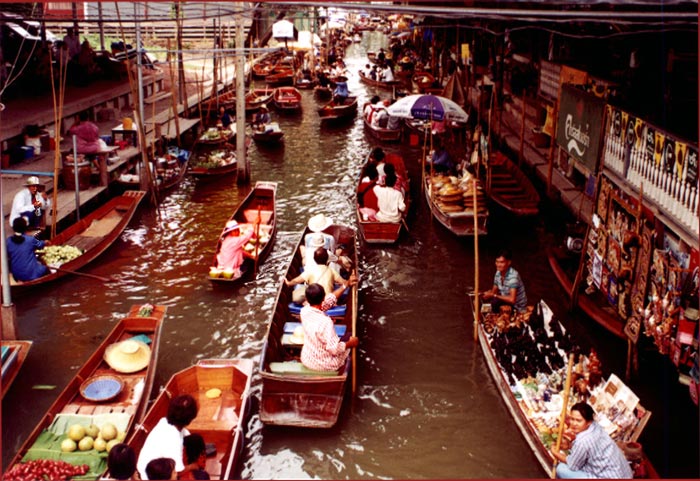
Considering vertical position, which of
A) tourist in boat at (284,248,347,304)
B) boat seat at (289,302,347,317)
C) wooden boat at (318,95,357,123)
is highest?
wooden boat at (318,95,357,123)

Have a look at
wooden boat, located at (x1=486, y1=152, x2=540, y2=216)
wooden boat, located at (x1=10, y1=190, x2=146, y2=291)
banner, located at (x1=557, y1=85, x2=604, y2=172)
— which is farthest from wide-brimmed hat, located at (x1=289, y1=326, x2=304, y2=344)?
wooden boat, located at (x1=486, y1=152, x2=540, y2=216)

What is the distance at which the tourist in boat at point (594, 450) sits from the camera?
18.1 feet

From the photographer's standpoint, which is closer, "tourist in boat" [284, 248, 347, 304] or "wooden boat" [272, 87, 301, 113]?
"tourist in boat" [284, 248, 347, 304]

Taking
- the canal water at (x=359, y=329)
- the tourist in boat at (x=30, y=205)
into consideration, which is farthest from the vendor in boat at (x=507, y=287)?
the tourist in boat at (x=30, y=205)

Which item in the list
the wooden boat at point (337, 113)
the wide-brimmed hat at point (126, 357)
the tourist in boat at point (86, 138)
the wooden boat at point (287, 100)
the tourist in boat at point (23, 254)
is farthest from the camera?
the wooden boat at point (287, 100)

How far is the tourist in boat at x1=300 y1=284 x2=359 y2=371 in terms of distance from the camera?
7.21 meters

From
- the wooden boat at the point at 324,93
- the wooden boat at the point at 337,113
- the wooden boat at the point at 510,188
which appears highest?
the wooden boat at the point at 324,93

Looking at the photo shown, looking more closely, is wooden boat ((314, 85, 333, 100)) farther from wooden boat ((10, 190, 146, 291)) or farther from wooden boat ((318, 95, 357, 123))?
wooden boat ((10, 190, 146, 291))

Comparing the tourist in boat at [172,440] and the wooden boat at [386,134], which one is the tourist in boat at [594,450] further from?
the wooden boat at [386,134]

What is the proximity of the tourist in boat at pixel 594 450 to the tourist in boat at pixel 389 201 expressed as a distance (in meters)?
7.60

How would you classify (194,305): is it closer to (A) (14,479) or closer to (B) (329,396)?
(B) (329,396)

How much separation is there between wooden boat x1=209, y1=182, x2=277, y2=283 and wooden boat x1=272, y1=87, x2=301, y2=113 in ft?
38.4

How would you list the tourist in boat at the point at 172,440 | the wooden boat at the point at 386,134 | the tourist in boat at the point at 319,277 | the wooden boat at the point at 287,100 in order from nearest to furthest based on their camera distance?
the tourist in boat at the point at 172,440 → the tourist in boat at the point at 319,277 → the wooden boat at the point at 386,134 → the wooden boat at the point at 287,100

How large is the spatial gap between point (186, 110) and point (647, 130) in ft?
55.0
